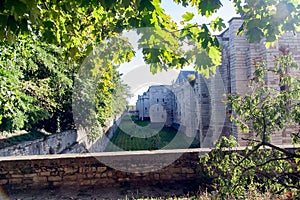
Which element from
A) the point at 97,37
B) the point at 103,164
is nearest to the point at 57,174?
the point at 103,164

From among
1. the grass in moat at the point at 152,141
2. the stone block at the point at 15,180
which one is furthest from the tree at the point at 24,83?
the grass in moat at the point at 152,141

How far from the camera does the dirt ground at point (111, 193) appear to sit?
5.00 meters

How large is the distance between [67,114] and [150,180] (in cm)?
825

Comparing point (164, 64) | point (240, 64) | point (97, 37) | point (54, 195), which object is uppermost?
point (240, 64)

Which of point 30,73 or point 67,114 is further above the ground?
point 30,73

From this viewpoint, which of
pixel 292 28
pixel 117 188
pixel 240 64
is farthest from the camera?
pixel 240 64

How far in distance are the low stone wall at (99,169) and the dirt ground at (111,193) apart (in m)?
0.18

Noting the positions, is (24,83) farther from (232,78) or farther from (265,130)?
(232,78)

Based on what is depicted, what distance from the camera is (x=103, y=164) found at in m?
5.62

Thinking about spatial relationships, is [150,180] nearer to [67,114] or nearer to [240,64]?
[240,64]

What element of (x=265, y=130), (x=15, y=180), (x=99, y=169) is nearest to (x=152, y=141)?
(x=99, y=169)

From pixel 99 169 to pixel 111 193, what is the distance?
675mm

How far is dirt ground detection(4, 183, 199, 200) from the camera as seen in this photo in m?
5.00

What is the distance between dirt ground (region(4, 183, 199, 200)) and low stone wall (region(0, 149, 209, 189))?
0.60 feet
